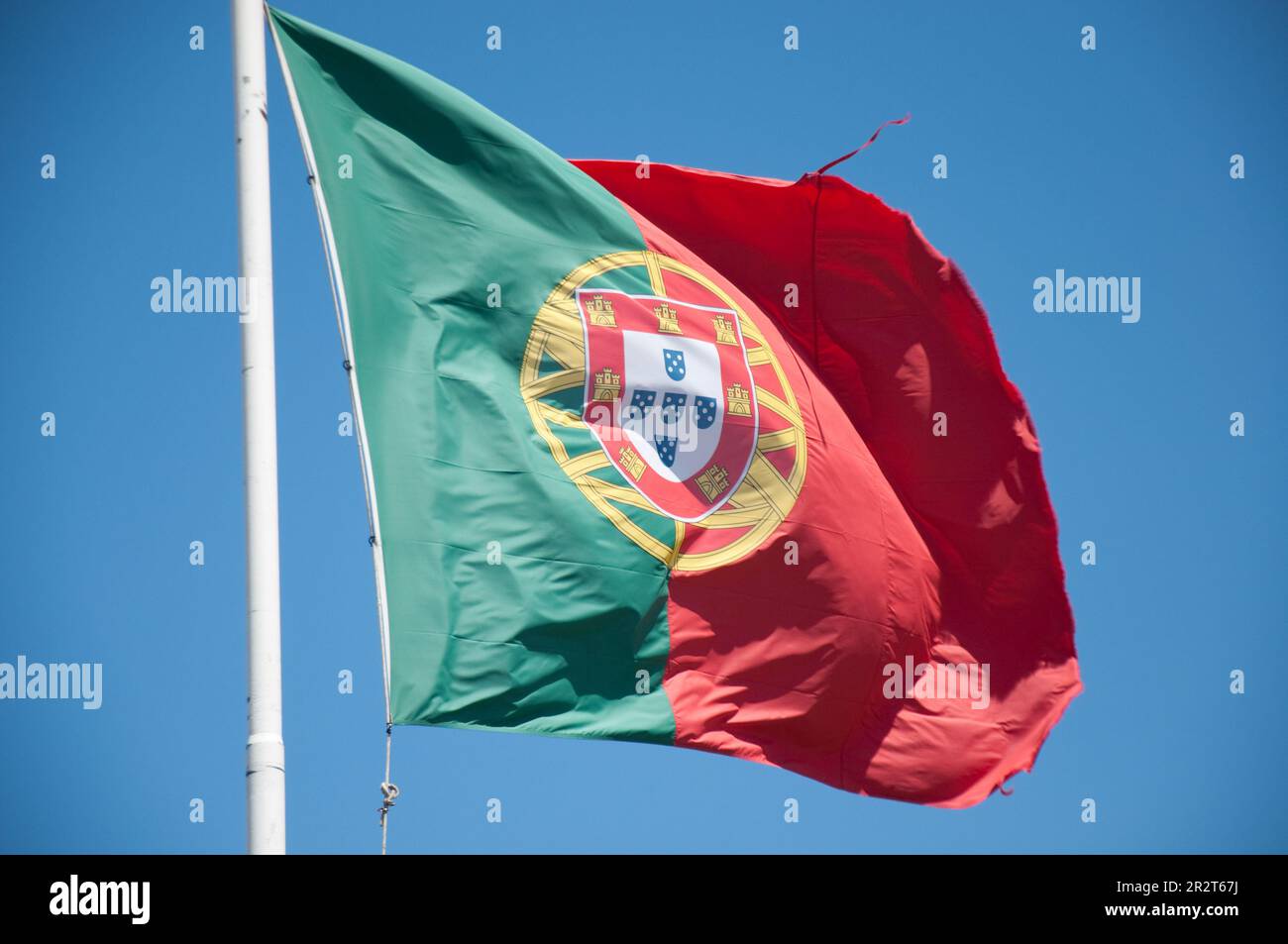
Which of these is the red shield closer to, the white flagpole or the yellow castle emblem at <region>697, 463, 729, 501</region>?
the yellow castle emblem at <region>697, 463, 729, 501</region>

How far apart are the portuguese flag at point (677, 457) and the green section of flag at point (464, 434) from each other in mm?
23

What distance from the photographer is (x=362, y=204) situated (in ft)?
48.0

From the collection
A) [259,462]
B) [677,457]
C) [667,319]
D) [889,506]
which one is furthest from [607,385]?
[259,462]

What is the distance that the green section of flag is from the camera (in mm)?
13789

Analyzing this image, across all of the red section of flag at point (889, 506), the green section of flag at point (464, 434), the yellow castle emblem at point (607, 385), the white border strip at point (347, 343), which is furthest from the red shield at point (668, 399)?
the white border strip at point (347, 343)

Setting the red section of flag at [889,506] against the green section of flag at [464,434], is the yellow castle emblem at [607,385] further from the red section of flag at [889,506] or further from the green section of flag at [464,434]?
the red section of flag at [889,506]

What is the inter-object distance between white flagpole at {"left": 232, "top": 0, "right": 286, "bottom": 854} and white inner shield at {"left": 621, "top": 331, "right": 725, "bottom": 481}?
4169mm

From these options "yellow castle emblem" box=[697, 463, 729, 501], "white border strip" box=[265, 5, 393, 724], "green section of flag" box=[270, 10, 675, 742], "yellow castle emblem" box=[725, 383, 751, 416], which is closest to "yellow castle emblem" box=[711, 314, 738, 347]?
"yellow castle emblem" box=[725, 383, 751, 416]

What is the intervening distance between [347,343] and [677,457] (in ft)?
11.0

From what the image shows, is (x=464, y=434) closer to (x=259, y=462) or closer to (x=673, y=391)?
(x=673, y=391)

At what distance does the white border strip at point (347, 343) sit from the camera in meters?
13.1

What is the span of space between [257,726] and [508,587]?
9.75 feet

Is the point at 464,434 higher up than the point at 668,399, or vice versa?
the point at 668,399

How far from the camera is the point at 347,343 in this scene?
13664mm
